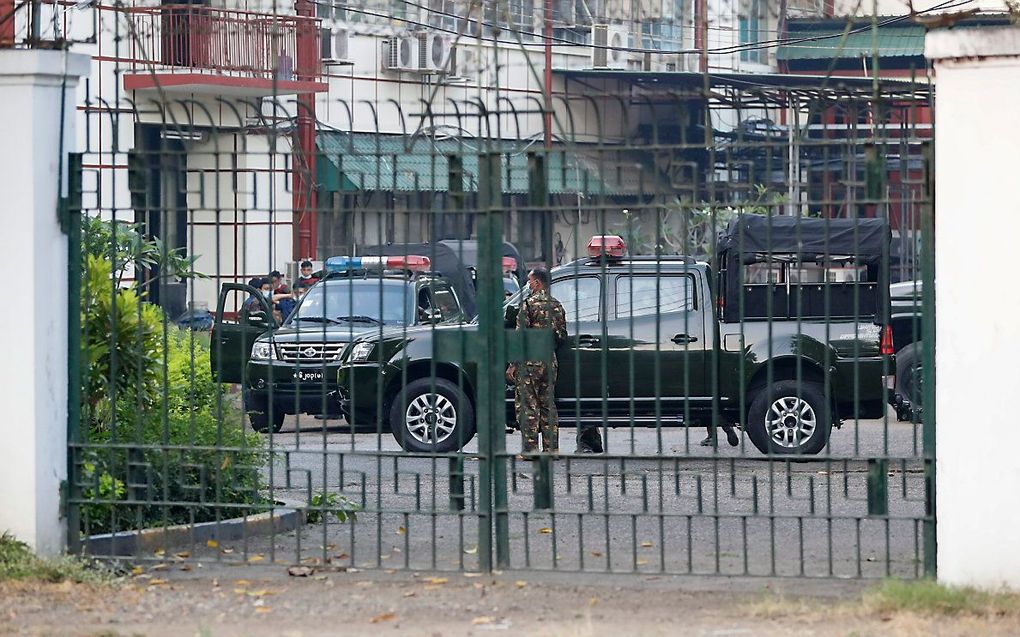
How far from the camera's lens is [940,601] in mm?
6926

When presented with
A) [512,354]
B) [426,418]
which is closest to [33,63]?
[512,354]

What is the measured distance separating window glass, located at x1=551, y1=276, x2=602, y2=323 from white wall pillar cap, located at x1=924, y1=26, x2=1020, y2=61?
22.3 ft

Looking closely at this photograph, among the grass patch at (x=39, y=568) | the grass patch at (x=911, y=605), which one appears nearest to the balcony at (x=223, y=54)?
the grass patch at (x=39, y=568)

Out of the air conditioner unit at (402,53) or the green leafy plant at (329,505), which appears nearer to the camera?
the green leafy plant at (329,505)

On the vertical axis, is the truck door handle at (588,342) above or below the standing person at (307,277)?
below

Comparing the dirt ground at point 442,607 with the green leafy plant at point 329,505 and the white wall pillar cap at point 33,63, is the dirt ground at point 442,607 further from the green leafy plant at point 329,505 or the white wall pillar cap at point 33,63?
the white wall pillar cap at point 33,63

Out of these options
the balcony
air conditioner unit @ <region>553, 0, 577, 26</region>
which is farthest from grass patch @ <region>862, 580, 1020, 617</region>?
air conditioner unit @ <region>553, 0, 577, 26</region>

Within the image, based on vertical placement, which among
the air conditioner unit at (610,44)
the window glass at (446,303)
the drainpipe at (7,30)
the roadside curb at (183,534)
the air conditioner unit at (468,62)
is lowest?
the roadside curb at (183,534)

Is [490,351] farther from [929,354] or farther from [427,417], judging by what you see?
[427,417]

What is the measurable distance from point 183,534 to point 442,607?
201 centimetres

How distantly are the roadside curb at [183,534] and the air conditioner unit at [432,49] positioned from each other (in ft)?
66.7

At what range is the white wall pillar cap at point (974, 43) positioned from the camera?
684 centimetres

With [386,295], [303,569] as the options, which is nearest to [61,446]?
[303,569]

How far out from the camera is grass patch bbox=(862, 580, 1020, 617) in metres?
6.87
